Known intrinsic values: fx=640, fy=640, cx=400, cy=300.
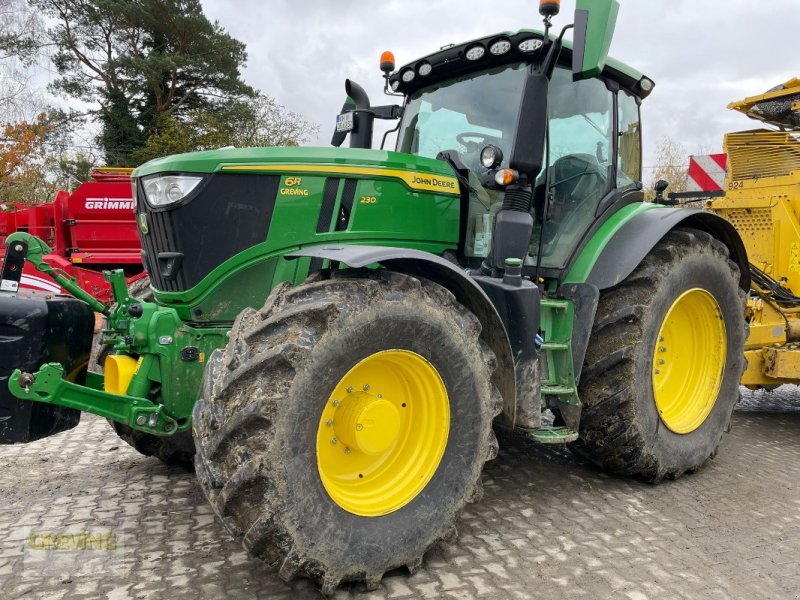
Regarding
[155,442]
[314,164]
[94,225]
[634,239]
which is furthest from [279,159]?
[94,225]

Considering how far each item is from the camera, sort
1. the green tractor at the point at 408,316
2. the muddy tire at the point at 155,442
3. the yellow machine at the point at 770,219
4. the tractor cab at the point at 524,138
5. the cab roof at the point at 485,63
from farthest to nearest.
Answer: the yellow machine at the point at 770,219 < the muddy tire at the point at 155,442 < the cab roof at the point at 485,63 < the tractor cab at the point at 524,138 < the green tractor at the point at 408,316

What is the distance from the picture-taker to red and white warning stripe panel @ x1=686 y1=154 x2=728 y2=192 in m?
6.20

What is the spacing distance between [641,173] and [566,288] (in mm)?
1315

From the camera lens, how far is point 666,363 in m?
4.25

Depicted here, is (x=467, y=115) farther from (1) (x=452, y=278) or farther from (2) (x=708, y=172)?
(2) (x=708, y=172)

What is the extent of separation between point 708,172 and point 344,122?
158 inches

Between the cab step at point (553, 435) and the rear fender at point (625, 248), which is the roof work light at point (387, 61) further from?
the cab step at point (553, 435)

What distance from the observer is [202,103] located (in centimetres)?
2353

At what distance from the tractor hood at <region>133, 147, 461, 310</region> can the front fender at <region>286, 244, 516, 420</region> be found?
0.80ft

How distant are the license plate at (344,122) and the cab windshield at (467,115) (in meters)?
0.39

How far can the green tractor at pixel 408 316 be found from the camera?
2467 millimetres

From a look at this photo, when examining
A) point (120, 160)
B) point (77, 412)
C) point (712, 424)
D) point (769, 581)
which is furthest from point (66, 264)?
point (120, 160)

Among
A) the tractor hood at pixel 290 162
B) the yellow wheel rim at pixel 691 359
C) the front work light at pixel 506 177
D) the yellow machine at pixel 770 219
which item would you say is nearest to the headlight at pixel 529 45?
the front work light at pixel 506 177

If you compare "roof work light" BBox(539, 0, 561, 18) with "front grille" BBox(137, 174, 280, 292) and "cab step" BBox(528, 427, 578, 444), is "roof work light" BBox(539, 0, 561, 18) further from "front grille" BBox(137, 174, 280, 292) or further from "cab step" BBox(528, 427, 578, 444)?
"cab step" BBox(528, 427, 578, 444)
